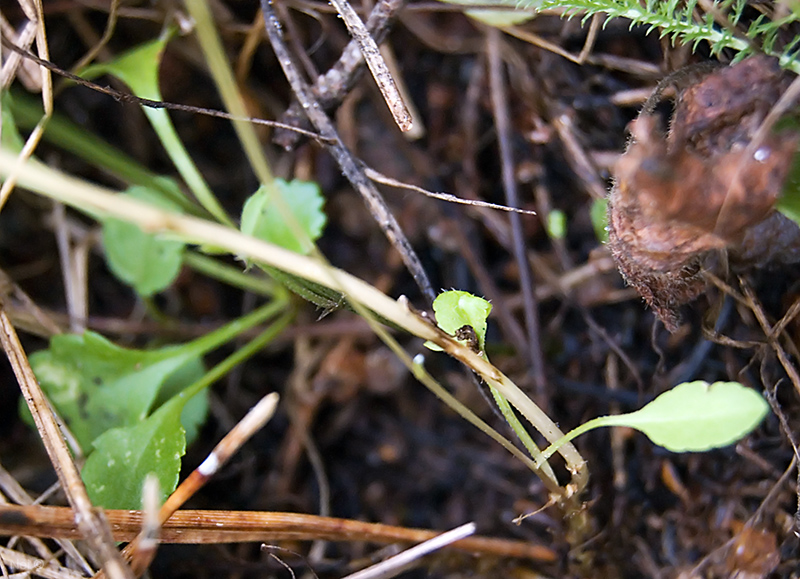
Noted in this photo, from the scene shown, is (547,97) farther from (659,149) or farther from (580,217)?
(659,149)

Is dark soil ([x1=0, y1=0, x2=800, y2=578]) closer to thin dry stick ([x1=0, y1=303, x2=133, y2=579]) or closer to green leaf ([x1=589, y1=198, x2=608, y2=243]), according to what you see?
green leaf ([x1=589, y1=198, x2=608, y2=243])

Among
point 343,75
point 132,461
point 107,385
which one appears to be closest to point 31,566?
point 132,461

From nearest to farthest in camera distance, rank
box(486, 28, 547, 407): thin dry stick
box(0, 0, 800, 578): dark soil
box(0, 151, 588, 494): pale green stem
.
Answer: box(0, 151, 588, 494): pale green stem
box(0, 0, 800, 578): dark soil
box(486, 28, 547, 407): thin dry stick

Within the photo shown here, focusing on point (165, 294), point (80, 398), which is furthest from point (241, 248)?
point (165, 294)

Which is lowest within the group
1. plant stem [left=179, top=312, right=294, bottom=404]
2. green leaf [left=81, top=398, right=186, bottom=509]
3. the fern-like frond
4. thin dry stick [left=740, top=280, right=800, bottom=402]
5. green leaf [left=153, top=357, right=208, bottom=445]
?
green leaf [left=153, top=357, right=208, bottom=445]

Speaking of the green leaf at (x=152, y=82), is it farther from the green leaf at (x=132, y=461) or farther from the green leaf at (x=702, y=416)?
the green leaf at (x=702, y=416)

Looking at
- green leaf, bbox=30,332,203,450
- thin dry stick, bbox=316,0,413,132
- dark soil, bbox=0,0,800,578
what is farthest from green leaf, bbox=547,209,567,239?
green leaf, bbox=30,332,203,450

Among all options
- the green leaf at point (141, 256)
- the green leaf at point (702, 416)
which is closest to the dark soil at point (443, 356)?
the green leaf at point (141, 256)

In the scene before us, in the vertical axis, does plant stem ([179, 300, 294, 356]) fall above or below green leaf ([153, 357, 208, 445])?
above
